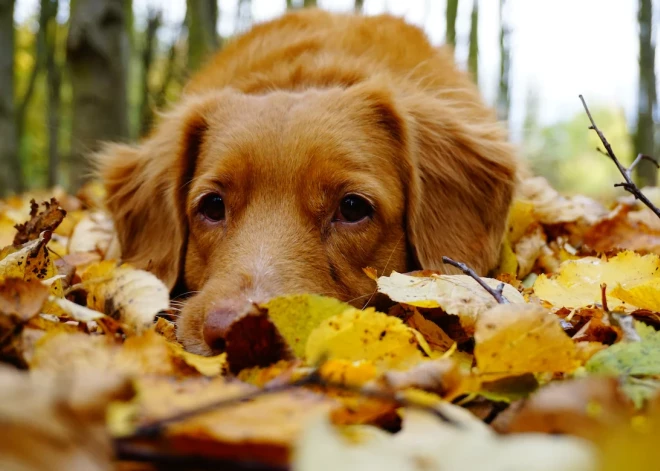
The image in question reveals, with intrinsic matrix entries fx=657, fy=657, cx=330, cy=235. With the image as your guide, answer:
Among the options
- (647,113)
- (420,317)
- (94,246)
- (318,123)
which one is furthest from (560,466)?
(647,113)

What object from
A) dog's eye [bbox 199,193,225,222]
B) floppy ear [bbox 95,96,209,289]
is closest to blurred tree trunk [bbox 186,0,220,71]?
floppy ear [bbox 95,96,209,289]

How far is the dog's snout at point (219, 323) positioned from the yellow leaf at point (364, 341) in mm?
458

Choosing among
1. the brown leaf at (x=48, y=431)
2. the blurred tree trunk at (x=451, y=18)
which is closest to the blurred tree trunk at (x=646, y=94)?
the blurred tree trunk at (x=451, y=18)

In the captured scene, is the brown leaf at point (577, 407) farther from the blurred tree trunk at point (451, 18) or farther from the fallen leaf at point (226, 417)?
the blurred tree trunk at point (451, 18)

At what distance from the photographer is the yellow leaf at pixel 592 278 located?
2.36m

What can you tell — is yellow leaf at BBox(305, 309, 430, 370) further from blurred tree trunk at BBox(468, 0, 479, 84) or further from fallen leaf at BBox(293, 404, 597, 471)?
blurred tree trunk at BBox(468, 0, 479, 84)

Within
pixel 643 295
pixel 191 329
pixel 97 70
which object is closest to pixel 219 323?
pixel 191 329

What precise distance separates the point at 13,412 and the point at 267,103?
8.54 ft

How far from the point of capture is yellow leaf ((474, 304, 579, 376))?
1628mm

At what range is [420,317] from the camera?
219 cm

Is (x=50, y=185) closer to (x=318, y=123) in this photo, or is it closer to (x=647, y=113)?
(x=647, y=113)

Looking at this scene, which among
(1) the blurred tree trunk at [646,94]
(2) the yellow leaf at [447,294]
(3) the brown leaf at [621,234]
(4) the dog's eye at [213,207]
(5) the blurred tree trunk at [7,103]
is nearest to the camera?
(2) the yellow leaf at [447,294]

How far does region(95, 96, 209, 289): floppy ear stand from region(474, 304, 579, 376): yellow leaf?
2.19 m

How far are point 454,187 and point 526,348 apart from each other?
1.96 m
